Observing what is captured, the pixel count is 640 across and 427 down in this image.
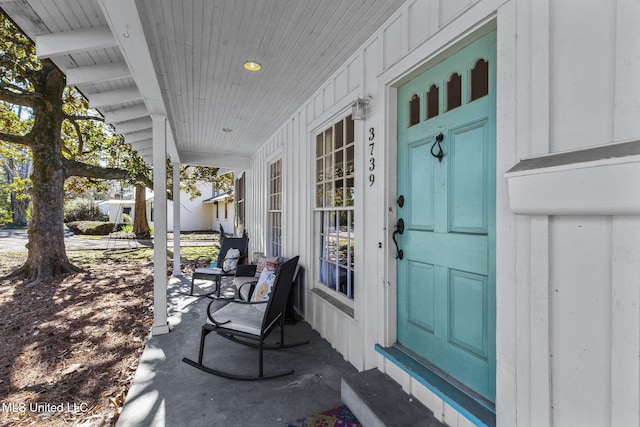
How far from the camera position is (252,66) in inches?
114

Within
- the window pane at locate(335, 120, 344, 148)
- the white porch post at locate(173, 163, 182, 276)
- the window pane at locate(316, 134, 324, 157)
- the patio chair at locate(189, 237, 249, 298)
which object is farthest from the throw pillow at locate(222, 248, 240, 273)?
the window pane at locate(335, 120, 344, 148)

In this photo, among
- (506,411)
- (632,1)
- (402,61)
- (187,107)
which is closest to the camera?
(632,1)

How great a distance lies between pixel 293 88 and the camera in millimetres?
3438

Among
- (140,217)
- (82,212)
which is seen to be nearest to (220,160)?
(140,217)

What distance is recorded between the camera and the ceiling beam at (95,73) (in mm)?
2852

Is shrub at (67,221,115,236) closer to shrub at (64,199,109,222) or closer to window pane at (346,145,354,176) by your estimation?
shrub at (64,199,109,222)

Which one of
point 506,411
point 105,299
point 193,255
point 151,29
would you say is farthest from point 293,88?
point 193,255

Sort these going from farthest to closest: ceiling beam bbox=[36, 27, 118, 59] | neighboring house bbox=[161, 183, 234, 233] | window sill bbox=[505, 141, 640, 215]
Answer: neighboring house bbox=[161, 183, 234, 233] < ceiling beam bbox=[36, 27, 118, 59] < window sill bbox=[505, 141, 640, 215]

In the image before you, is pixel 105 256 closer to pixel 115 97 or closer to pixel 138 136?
pixel 138 136

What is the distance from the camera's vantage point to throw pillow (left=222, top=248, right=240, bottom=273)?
5399 mm

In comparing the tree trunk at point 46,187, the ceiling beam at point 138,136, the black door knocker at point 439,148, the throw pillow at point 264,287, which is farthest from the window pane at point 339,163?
the tree trunk at point 46,187

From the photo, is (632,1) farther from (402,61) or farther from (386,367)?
(386,367)

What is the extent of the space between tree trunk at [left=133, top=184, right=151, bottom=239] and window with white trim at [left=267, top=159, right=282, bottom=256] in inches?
422

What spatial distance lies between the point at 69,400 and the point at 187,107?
11.0 ft
